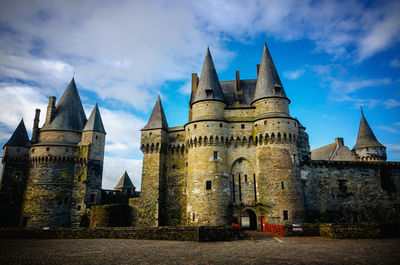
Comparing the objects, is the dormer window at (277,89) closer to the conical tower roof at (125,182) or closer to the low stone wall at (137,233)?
the low stone wall at (137,233)

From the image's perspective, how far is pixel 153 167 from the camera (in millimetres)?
33062

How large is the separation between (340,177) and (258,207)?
39.4ft

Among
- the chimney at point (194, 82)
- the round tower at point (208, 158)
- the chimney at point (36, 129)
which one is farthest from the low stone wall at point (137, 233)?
the chimney at point (194, 82)

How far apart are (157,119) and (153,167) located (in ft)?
→ 21.8

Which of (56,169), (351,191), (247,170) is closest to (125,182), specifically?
(56,169)

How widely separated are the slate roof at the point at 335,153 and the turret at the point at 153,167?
2892 cm

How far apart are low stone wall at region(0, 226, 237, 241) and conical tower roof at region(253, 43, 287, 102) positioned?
17228 mm

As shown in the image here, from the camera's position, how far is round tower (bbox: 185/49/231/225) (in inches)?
1089

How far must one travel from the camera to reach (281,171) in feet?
90.7

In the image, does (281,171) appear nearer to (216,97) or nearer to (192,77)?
(216,97)

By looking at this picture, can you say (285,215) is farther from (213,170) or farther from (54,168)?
(54,168)

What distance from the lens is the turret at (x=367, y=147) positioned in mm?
41719

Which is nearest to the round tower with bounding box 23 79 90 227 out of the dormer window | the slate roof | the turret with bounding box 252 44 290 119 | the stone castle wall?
the turret with bounding box 252 44 290 119

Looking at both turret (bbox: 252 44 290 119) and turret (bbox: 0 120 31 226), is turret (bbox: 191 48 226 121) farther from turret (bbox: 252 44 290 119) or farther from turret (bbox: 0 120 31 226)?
turret (bbox: 0 120 31 226)
